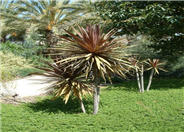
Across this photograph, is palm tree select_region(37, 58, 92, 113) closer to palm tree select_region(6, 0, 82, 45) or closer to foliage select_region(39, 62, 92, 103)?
foliage select_region(39, 62, 92, 103)

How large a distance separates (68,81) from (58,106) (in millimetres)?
1105

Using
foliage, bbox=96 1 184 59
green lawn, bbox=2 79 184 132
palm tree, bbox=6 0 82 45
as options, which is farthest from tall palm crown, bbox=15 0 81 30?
green lawn, bbox=2 79 184 132

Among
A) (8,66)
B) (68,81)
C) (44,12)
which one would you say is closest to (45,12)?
(44,12)

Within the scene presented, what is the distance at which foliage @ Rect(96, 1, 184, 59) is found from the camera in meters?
6.43

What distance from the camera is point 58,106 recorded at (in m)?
5.70

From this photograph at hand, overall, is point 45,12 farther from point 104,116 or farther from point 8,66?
point 104,116

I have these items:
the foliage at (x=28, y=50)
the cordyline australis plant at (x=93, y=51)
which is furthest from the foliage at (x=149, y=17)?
the foliage at (x=28, y=50)

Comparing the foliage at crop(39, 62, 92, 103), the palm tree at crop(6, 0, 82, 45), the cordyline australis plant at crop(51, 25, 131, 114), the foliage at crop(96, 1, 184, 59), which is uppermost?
the palm tree at crop(6, 0, 82, 45)

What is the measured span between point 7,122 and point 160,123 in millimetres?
3221

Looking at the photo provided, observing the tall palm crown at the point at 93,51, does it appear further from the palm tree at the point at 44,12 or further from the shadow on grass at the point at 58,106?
the palm tree at the point at 44,12

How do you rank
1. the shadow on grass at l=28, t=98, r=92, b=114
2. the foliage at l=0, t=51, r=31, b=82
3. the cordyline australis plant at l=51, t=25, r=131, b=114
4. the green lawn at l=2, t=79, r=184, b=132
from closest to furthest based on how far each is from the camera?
1. the green lawn at l=2, t=79, r=184, b=132
2. the cordyline australis plant at l=51, t=25, r=131, b=114
3. the shadow on grass at l=28, t=98, r=92, b=114
4. the foliage at l=0, t=51, r=31, b=82

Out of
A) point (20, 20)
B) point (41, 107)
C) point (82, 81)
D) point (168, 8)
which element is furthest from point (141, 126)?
point (20, 20)

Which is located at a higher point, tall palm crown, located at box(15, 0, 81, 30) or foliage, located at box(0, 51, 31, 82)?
tall palm crown, located at box(15, 0, 81, 30)

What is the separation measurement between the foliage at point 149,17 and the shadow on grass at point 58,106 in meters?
3.06
